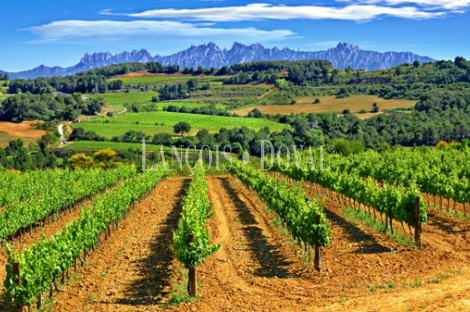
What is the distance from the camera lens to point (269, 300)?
45.5 feet

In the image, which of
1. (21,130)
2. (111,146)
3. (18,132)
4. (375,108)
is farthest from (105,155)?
(375,108)

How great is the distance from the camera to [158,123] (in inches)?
4365

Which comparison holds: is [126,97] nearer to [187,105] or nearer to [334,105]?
[187,105]

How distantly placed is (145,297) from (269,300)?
3.74m

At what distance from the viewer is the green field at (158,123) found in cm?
10206

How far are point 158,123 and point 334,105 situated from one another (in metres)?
48.0

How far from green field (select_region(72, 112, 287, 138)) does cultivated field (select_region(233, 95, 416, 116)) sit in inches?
588

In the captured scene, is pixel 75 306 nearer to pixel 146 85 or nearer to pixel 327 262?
pixel 327 262

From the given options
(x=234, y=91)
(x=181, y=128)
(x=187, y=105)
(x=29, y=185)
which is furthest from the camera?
(x=234, y=91)

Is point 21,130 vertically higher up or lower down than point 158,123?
lower down

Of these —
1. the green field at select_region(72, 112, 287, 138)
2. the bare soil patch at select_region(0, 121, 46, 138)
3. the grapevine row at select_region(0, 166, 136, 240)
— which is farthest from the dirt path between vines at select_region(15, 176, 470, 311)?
the bare soil patch at select_region(0, 121, 46, 138)

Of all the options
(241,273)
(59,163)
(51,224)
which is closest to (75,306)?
(241,273)

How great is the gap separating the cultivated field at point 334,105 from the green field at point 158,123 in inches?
588

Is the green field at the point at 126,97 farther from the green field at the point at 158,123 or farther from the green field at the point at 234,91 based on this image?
the green field at the point at 158,123
